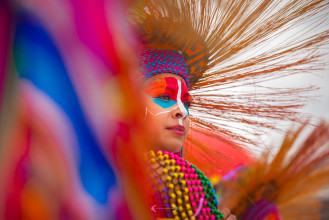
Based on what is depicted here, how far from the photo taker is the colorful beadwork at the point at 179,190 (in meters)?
1.00

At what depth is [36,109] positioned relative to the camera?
19.1 inches

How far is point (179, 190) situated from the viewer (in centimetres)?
104

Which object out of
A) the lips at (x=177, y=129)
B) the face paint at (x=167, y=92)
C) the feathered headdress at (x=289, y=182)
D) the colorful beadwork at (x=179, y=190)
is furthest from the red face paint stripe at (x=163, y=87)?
the feathered headdress at (x=289, y=182)

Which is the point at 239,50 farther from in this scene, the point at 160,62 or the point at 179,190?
the point at 179,190

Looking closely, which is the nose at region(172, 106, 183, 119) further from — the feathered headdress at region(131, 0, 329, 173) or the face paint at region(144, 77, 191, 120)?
the feathered headdress at region(131, 0, 329, 173)

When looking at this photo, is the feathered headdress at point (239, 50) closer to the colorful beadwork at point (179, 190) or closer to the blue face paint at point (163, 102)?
the blue face paint at point (163, 102)

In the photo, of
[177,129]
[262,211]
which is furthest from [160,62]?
[262,211]

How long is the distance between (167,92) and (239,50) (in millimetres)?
551

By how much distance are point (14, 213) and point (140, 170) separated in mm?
215

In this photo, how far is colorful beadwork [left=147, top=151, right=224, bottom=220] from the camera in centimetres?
100

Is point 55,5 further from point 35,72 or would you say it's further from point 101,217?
point 101,217

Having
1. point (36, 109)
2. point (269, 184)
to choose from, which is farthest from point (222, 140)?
point (36, 109)

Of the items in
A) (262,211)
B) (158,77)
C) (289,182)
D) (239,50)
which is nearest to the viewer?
(262,211)

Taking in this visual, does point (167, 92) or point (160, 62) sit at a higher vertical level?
point (160, 62)
